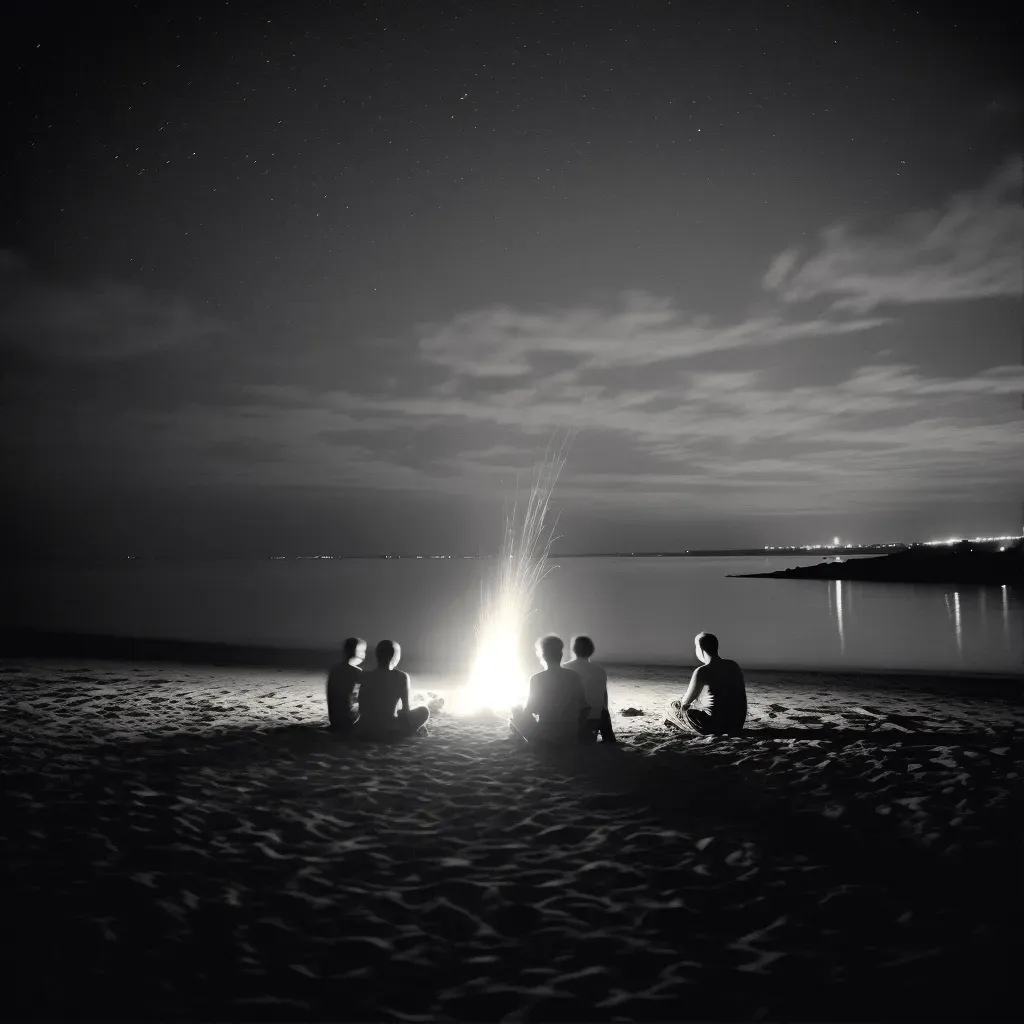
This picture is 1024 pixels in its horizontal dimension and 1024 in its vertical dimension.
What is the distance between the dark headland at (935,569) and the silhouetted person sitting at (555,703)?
8828 centimetres

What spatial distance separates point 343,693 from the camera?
9984 mm

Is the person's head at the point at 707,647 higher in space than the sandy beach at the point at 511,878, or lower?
higher

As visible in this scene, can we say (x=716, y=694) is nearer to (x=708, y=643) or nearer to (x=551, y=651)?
(x=708, y=643)

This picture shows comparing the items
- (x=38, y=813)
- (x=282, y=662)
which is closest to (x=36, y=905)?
(x=38, y=813)

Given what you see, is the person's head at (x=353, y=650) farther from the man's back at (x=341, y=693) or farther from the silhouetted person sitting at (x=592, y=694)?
the silhouetted person sitting at (x=592, y=694)

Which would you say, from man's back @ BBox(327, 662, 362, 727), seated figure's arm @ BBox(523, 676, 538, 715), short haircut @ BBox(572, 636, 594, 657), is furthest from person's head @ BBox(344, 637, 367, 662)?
short haircut @ BBox(572, 636, 594, 657)

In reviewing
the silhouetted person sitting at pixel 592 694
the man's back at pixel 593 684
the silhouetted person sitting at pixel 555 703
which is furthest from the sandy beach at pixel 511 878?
the man's back at pixel 593 684

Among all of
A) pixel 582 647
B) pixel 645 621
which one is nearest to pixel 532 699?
pixel 582 647

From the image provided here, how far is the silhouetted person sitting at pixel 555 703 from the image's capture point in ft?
29.8

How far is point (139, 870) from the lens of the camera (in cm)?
529

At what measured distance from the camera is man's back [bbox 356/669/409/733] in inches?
382

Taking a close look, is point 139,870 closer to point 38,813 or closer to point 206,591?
point 38,813

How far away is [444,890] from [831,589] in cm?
8232

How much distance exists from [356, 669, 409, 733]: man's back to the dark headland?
89.3 m
